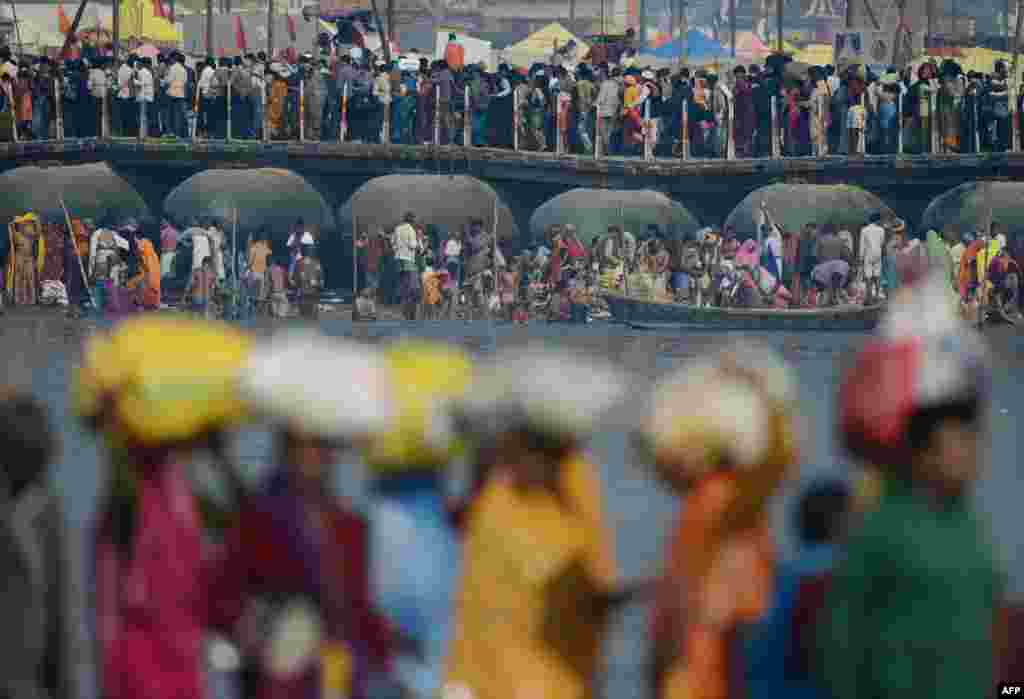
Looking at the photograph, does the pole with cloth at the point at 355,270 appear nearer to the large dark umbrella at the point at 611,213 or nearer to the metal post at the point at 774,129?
the large dark umbrella at the point at 611,213

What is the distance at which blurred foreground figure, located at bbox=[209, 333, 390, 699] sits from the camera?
778 cm

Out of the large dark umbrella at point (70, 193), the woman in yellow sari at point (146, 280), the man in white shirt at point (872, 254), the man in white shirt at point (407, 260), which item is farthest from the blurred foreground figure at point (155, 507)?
the large dark umbrella at point (70, 193)

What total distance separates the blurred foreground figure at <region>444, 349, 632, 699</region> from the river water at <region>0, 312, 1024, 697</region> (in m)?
0.46

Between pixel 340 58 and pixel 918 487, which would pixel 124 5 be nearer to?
pixel 340 58

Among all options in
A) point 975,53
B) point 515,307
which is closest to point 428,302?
point 515,307

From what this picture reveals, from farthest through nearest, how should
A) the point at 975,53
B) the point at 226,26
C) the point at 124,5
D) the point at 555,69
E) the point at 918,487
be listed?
the point at 124,5, the point at 975,53, the point at 226,26, the point at 555,69, the point at 918,487

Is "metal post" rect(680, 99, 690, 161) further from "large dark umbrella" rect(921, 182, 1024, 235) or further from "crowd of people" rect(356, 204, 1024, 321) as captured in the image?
"large dark umbrella" rect(921, 182, 1024, 235)

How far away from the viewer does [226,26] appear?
5059cm

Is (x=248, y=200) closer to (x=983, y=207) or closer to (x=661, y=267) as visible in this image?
(x=661, y=267)

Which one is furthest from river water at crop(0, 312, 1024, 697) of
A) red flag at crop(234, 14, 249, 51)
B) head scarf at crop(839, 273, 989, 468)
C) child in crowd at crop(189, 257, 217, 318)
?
red flag at crop(234, 14, 249, 51)

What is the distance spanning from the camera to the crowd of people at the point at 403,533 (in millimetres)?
7840

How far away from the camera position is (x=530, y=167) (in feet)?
144

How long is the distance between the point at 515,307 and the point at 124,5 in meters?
25.7

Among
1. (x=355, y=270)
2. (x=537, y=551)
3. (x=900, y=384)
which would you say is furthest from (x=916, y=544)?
(x=355, y=270)
